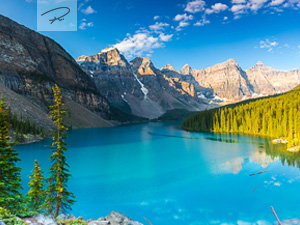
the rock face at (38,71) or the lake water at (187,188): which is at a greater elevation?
the rock face at (38,71)

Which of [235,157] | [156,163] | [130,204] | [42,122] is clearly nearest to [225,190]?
[130,204]

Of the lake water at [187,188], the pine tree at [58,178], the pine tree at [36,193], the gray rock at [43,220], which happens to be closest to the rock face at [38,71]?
the lake water at [187,188]

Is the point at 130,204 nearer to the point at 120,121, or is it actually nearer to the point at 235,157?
the point at 235,157

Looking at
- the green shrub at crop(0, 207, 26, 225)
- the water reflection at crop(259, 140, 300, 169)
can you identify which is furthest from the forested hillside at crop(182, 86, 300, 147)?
the green shrub at crop(0, 207, 26, 225)

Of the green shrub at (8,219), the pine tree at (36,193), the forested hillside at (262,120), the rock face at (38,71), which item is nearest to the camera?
the green shrub at (8,219)

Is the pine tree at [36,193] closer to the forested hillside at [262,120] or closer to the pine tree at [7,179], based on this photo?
the pine tree at [7,179]

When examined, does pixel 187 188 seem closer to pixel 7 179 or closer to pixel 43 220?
pixel 43 220

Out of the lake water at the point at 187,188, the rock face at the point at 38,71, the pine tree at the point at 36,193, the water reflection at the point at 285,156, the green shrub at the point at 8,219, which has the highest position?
the rock face at the point at 38,71

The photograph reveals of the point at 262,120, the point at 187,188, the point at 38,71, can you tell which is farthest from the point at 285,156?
the point at 38,71
